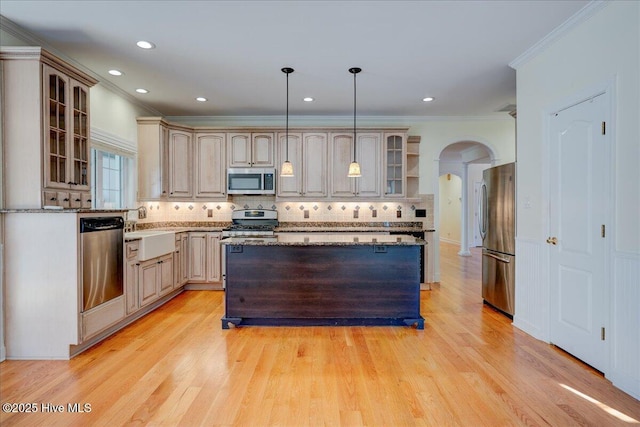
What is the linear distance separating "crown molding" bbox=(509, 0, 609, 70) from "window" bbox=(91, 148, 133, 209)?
4877mm

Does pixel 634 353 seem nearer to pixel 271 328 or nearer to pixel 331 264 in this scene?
pixel 331 264

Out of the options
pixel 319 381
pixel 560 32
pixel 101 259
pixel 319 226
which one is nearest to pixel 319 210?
pixel 319 226

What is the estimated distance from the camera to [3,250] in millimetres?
2680

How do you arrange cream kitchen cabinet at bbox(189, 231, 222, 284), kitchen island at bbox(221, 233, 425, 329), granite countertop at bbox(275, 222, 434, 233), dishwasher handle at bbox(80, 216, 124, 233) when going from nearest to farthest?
dishwasher handle at bbox(80, 216, 124, 233) < kitchen island at bbox(221, 233, 425, 329) < cream kitchen cabinet at bbox(189, 231, 222, 284) < granite countertop at bbox(275, 222, 434, 233)

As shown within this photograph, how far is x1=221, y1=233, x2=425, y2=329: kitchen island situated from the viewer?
3395mm

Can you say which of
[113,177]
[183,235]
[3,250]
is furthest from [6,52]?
[183,235]

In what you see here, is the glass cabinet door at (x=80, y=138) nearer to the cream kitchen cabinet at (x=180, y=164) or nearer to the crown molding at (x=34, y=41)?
the crown molding at (x=34, y=41)

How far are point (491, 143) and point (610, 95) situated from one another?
3.37 meters

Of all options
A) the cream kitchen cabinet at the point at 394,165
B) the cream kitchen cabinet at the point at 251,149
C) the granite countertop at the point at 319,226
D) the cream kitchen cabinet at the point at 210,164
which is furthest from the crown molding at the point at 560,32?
the cream kitchen cabinet at the point at 210,164

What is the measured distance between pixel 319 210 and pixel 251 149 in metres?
1.50

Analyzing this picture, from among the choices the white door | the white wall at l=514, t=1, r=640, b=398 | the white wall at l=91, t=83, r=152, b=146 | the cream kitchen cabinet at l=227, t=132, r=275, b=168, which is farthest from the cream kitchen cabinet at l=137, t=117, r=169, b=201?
the white door

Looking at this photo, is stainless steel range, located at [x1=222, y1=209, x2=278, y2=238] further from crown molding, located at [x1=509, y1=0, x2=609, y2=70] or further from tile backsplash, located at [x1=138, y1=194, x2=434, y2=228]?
crown molding, located at [x1=509, y1=0, x2=609, y2=70]

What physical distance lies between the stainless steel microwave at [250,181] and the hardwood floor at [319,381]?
2.38m

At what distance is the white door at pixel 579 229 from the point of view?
2.52m
